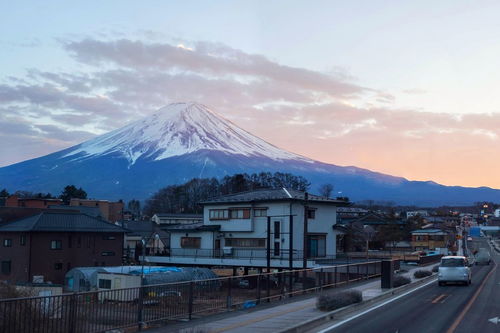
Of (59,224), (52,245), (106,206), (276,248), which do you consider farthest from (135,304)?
(106,206)

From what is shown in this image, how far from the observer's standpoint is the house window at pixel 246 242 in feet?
178

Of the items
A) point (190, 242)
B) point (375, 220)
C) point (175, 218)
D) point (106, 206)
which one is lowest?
point (190, 242)

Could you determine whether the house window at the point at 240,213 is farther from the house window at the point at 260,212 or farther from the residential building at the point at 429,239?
the residential building at the point at 429,239

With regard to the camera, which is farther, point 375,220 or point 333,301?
point 375,220

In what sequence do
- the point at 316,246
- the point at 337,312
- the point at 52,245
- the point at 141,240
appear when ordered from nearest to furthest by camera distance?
the point at 337,312, the point at 316,246, the point at 52,245, the point at 141,240

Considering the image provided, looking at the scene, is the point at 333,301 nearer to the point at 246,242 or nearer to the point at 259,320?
the point at 259,320

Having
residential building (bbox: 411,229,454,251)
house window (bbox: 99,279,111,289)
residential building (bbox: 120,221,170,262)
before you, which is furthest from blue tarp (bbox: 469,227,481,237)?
house window (bbox: 99,279,111,289)

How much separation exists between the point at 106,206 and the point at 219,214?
5671cm

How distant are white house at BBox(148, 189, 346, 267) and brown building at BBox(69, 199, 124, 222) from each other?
5008 cm

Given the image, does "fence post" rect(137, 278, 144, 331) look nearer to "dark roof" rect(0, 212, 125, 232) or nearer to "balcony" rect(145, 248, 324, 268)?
"balcony" rect(145, 248, 324, 268)

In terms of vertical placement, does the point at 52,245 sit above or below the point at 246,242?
below

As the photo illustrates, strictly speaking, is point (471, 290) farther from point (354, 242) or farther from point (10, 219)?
point (354, 242)

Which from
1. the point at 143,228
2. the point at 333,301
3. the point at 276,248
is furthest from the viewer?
the point at 143,228

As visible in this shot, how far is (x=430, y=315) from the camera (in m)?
18.7
